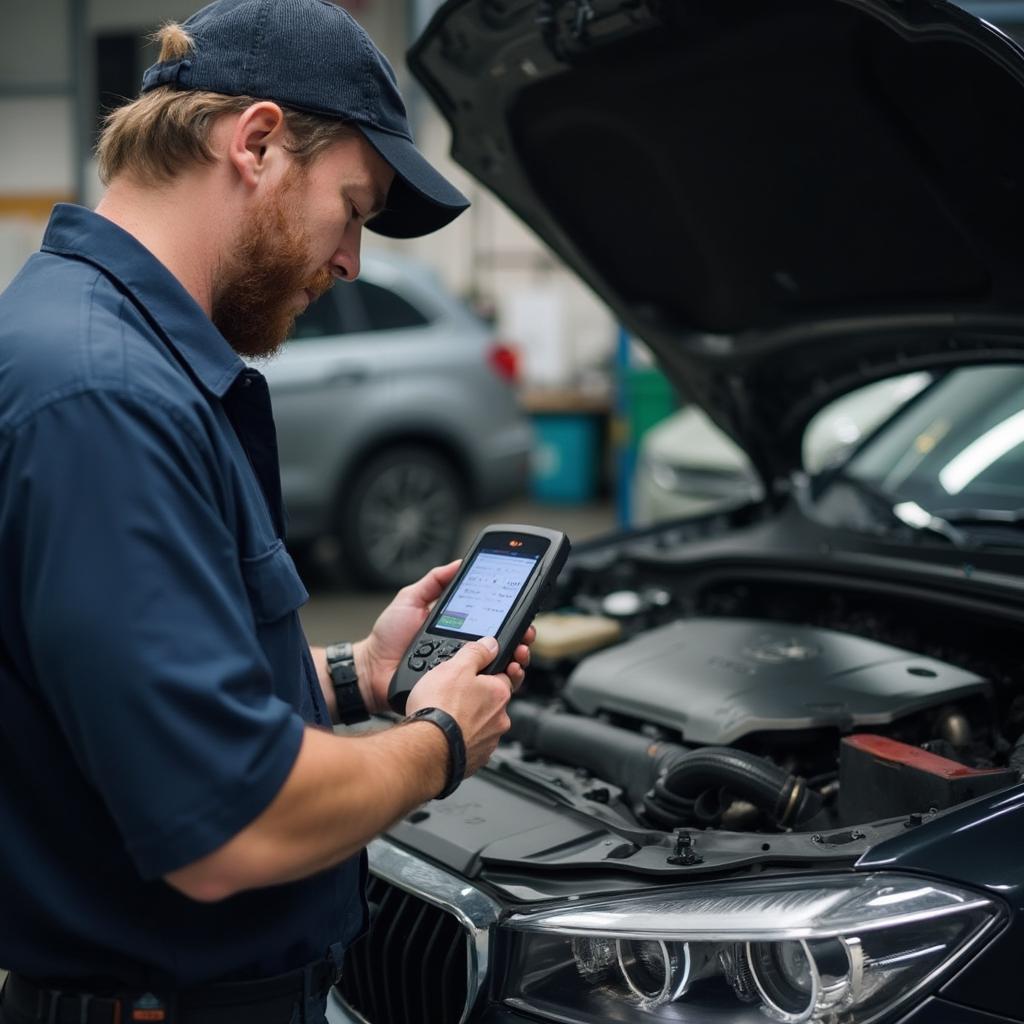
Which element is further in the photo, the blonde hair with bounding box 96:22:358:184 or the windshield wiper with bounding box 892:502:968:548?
the windshield wiper with bounding box 892:502:968:548

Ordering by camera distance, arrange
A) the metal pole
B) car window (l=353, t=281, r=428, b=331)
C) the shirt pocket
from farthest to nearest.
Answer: the metal pole
car window (l=353, t=281, r=428, b=331)
the shirt pocket

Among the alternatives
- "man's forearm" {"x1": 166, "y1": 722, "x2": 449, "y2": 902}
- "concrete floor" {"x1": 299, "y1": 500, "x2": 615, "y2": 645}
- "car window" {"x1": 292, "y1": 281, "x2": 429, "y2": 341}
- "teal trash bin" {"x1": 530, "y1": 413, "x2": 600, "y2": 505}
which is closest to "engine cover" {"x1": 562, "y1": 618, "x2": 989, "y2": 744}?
"man's forearm" {"x1": 166, "y1": 722, "x2": 449, "y2": 902}

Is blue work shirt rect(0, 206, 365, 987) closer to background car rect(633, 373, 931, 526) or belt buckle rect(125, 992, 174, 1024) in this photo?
belt buckle rect(125, 992, 174, 1024)

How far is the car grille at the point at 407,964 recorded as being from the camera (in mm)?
1697

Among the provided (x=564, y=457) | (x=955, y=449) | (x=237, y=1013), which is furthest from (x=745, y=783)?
(x=564, y=457)

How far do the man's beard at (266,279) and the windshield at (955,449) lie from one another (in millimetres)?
1601

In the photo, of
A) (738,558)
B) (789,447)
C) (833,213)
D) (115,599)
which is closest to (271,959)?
(115,599)

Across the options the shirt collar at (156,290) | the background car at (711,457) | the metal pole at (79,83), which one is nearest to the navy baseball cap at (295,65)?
the shirt collar at (156,290)

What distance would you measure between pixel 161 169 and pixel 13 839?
70 cm

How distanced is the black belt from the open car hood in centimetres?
144

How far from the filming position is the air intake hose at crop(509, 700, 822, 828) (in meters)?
1.80

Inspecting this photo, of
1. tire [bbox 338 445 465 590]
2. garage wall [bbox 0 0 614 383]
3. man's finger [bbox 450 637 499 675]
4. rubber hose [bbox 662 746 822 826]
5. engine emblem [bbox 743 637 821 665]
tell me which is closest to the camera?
man's finger [bbox 450 637 499 675]

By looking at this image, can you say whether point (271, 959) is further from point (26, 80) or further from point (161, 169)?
point (26, 80)

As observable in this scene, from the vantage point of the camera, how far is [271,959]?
136cm
